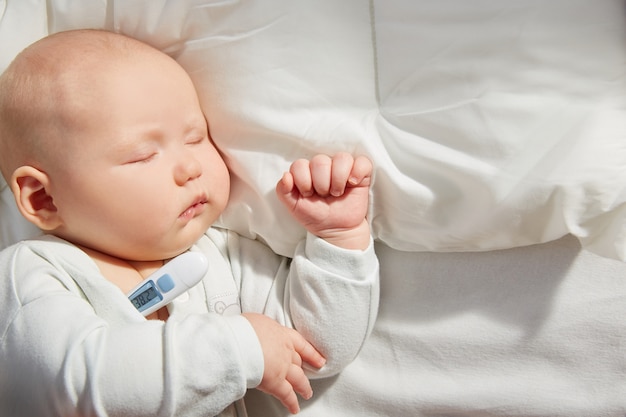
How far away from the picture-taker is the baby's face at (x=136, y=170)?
0.96 meters

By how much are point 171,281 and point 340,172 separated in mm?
285

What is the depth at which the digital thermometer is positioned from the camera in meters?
0.96

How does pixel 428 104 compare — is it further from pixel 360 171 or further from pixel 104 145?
pixel 104 145

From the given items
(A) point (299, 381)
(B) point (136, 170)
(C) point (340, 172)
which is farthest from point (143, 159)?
(A) point (299, 381)

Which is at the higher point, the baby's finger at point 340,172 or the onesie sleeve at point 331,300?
the baby's finger at point 340,172

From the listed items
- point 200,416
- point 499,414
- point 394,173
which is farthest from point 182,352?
point 499,414

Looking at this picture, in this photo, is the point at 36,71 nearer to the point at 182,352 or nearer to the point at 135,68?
the point at 135,68

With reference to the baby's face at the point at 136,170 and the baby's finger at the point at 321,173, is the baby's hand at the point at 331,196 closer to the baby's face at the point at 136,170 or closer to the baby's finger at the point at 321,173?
the baby's finger at the point at 321,173

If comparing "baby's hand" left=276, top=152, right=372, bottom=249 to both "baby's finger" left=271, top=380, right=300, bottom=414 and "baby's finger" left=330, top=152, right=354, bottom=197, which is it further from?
"baby's finger" left=271, top=380, right=300, bottom=414

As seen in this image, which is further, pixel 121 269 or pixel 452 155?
pixel 121 269

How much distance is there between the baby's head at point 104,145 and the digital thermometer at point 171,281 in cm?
7

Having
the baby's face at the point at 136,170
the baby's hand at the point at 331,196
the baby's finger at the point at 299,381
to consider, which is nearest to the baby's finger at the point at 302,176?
the baby's hand at the point at 331,196

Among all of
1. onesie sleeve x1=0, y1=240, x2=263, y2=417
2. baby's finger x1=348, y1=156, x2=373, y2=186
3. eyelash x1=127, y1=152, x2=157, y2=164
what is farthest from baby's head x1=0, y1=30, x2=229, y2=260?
baby's finger x1=348, y1=156, x2=373, y2=186

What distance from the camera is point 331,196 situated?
3.23 ft
